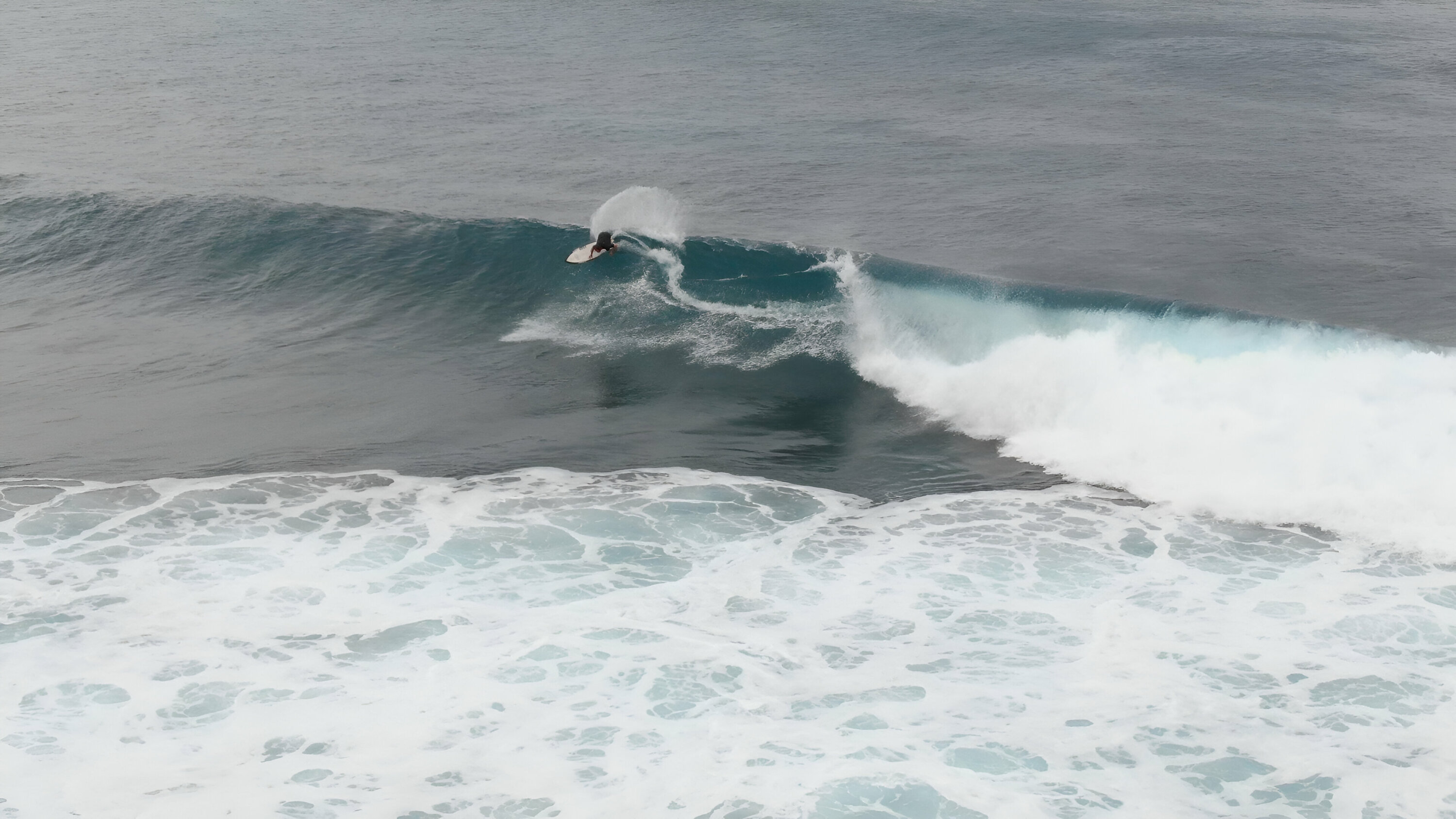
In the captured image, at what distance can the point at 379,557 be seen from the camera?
17.7 m

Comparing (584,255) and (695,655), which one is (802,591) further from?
(584,255)

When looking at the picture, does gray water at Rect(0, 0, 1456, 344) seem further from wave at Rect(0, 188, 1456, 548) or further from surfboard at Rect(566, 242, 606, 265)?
surfboard at Rect(566, 242, 606, 265)

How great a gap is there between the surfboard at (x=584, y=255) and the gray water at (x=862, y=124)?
2589 mm

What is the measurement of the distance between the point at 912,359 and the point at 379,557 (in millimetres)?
11944

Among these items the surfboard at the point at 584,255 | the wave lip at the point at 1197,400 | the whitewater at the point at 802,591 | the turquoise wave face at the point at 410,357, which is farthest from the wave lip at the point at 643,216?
the wave lip at the point at 1197,400

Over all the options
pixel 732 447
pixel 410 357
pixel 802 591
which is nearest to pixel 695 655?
pixel 802 591

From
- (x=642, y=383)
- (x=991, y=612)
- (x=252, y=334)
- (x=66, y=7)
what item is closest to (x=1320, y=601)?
(x=991, y=612)

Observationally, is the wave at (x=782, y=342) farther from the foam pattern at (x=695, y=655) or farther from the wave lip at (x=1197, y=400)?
the foam pattern at (x=695, y=655)

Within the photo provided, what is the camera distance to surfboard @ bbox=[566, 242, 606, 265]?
2752 centimetres

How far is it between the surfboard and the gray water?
259 centimetres

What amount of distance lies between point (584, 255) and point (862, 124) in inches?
532

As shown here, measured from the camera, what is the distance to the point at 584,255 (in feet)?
90.7

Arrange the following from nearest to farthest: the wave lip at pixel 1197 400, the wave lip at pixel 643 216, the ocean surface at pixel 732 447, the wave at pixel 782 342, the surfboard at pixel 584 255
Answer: the ocean surface at pixel 732 447 < the wave lip at pixel 1197 400 < the wave at pixel 782 342 < the surfboard at pixel 584 255 < the wave lip at pixel 643 216

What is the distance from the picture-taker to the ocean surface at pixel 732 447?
13.6 m
